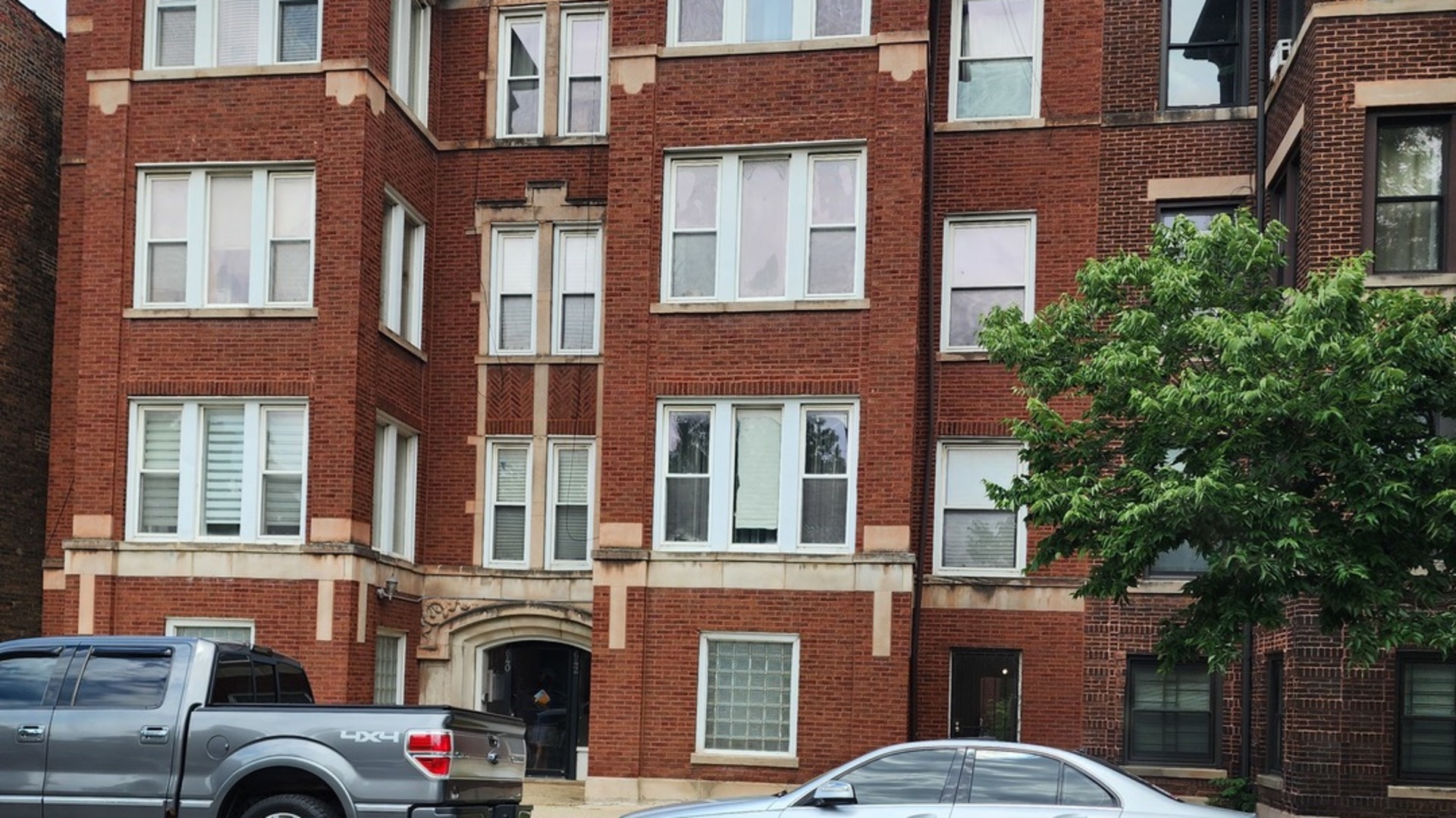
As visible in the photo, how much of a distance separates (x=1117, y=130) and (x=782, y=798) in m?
12.6

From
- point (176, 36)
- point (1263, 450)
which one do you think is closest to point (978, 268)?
point (1263, 450)

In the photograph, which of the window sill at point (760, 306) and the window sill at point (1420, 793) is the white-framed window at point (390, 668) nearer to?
the window sill at point (760, 306)

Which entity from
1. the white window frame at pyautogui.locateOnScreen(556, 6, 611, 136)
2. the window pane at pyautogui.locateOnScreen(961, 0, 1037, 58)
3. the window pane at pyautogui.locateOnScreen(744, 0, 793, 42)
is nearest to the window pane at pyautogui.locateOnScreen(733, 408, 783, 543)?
the window pane at pyautogui.locateOnScreen(744, 0, 793, 42)

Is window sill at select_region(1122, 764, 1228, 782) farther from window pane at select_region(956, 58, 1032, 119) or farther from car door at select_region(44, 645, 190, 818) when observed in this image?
car door at select_region(44, 645, 190, 818)

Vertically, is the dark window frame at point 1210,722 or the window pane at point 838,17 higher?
the window pane at point 838,17

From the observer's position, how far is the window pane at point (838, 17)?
21.3 metres

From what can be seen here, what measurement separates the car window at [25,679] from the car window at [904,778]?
245 inches

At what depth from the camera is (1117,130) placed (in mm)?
22031

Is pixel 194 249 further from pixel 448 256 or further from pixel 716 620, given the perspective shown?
pixel 716 620

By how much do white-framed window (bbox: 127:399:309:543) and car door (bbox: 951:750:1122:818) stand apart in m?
11.8

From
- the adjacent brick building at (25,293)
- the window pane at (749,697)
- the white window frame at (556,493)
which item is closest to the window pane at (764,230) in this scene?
the white window frame at (556,493)

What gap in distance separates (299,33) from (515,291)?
4528 millimetres

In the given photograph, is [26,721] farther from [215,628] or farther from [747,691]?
[747,691]

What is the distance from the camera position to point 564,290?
2373cm
